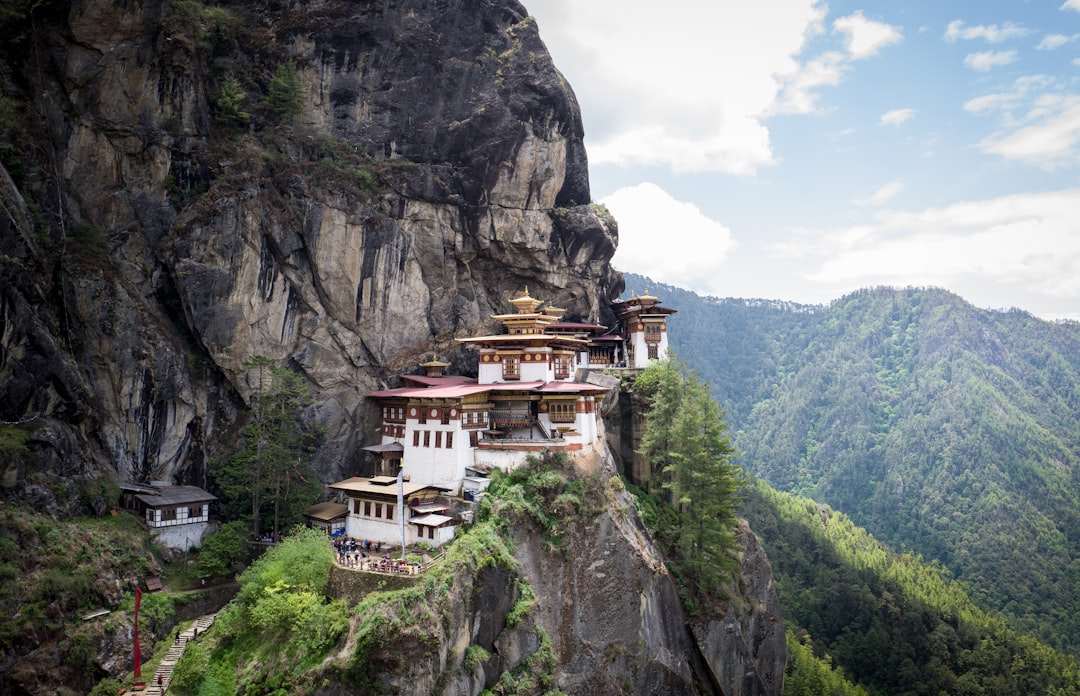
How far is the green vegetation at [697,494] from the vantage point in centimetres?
3669

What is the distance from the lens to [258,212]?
1451 inches

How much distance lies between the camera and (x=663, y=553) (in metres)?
37.6

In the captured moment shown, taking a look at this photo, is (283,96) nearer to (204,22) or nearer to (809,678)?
(204,22)

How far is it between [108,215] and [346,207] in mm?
11960

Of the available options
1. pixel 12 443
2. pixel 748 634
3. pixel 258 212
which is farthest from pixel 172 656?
pixel 748 634

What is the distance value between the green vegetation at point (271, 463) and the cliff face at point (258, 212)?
1346mm

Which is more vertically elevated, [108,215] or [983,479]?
[108,215]

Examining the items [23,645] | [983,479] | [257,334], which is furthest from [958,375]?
[23,645]

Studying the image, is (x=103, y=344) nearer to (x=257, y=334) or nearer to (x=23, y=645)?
(x=257, y=334)

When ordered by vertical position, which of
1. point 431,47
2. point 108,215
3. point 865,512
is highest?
point 431,47

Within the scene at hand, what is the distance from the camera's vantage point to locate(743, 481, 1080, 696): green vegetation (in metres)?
58.4

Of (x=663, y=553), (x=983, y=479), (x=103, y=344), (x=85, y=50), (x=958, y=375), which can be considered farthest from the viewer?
(x=958, y=375)

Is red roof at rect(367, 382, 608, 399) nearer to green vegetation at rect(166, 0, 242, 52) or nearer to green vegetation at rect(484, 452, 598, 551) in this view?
green vegetation at rect(484, 452, 598, 551)

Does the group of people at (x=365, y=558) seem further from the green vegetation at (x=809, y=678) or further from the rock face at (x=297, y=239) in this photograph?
the green vegetation at (x=809, y=678)
